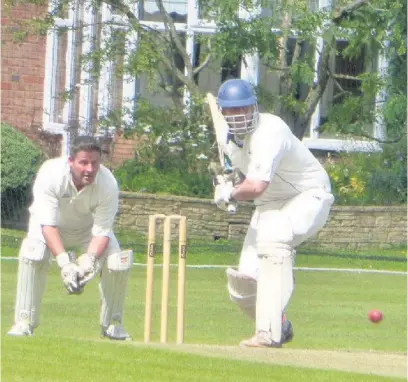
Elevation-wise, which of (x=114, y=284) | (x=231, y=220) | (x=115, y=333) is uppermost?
(x=231, y=220)

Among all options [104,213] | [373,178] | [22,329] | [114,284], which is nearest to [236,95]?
[104,213]

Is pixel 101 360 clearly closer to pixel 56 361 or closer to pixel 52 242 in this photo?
pixel 56 361

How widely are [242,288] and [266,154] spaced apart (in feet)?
3.68

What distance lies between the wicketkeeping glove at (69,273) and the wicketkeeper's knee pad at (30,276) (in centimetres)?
26

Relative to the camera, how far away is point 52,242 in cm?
954

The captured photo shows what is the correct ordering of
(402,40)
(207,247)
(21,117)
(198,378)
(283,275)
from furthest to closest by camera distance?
(21,117) < (207,247) < (402,40) < (283,275) < (198,378)

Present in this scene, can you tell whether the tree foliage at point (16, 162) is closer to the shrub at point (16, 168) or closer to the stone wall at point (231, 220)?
the shrub at point (16, 168)

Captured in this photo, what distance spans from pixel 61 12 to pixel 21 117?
284 centimetres

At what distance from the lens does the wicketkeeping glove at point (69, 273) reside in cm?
941

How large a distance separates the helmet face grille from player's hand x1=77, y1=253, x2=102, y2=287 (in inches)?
56.7

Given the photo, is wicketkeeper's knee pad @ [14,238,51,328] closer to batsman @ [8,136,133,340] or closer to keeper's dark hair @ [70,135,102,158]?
batsman @ [8,136,133,340]

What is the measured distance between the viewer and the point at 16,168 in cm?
1992

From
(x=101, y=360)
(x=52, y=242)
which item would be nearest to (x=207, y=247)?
(x=52, y=242)

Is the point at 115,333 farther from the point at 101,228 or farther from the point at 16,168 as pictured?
the point at 16,168
